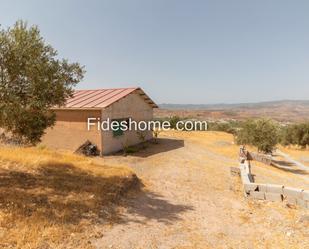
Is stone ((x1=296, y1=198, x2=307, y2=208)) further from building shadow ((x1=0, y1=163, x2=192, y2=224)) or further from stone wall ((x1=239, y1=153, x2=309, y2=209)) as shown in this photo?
building shadow ((x1=0, y1=163, x2=192, y2=224))

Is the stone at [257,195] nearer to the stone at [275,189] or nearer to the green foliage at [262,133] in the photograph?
the stone at [275,189]

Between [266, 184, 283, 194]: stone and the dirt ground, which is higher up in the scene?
[266, 184, 283, 194]: stone

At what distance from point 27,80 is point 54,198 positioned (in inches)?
185

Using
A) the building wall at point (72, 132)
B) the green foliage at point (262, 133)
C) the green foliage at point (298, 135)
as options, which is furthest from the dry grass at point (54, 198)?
the green foliage at point (298, 135)

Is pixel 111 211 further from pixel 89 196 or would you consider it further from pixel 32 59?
pixel 32 59

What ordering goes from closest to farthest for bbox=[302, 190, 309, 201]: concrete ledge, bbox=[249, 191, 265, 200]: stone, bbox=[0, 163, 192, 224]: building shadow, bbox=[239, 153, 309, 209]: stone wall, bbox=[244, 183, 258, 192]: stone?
bbox=[0, 163, 192, 224]: building shadow < bbox=[302, 190, 309, 201]: concrete ledge < bbox=[239, 153, 309, 209]: stone wall < bbox=[249, 191, 265, 200]: stone < bbox=[244, 183, 258, 192]: stone

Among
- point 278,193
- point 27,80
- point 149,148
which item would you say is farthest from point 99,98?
point 278,193

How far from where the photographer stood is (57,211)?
9539 millimetres

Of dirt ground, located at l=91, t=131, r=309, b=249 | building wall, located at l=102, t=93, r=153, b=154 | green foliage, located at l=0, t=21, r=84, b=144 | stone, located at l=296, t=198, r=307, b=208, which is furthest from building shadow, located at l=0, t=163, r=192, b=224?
building wall, located at l=102, t=93, r=153, b=154

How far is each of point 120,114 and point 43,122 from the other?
1236 cm

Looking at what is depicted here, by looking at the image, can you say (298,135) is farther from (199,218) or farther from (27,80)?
(27,80)

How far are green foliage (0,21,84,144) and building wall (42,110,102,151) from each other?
10.2 meters

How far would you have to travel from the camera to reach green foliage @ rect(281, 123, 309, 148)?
4953 centimetres

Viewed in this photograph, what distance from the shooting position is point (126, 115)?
25.0 m
